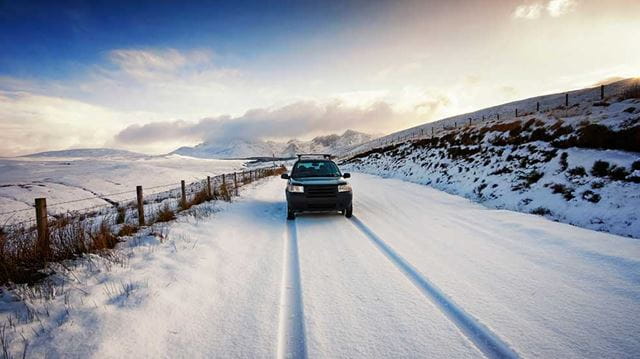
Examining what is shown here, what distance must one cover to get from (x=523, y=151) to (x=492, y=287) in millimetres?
10352

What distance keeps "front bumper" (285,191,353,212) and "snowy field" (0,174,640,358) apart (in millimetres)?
1612

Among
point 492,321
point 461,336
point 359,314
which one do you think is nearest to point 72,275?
point 359,314

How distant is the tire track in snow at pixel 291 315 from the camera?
8.36ft

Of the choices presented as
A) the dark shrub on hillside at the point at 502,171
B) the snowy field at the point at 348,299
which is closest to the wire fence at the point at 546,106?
the dark shrub on hillside at the point at 502,171

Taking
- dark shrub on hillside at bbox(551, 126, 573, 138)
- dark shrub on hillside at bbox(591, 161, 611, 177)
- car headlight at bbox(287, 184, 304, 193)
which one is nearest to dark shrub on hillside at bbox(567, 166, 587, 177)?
dark shrub on hillside at bbox(591, 161, 611, 177)

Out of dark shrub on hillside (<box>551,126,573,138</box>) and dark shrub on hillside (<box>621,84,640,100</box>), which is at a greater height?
dark shrub on hillside (<box>621,84,640,100</box>)

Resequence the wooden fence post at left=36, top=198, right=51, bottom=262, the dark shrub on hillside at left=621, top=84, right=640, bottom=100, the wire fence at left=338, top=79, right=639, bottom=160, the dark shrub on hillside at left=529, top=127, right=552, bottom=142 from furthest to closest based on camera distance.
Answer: the wire fence at left=338, top=79, right=639, bottom=160
the dark shrub on hillside at left=621, top=84, right=640, bottom=100
the dark shrub on hillside at left=529, top=127, right=552, bottom=142
the wooden fence post at left=36, top=198, right=51, bottom=262

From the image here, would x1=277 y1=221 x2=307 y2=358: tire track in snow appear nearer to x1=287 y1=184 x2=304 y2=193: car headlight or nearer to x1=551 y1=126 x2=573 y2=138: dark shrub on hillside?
x1=287 y1=184 x2=304 y2=193: car headlight

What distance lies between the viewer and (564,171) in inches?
336

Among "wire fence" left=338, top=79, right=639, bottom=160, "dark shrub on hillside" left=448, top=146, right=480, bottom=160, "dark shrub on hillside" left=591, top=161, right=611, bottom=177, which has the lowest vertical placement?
"dark shrub on hillside" left=591, top=161, right=611, bottom=177

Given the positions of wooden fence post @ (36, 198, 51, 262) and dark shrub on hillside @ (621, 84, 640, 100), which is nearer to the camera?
wooden fence post @ (36, 198, 51, 262)

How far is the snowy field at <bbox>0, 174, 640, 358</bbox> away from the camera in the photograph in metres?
2.57

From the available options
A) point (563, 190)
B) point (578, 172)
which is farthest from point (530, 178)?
point (563, 190)

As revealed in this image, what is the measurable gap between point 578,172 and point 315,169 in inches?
300
